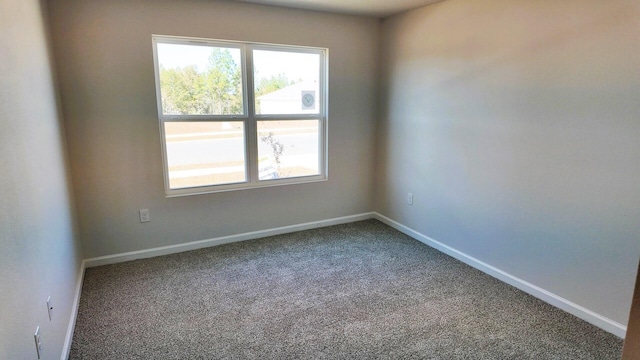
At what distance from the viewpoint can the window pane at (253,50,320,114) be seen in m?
3.56

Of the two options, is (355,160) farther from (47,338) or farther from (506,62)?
(47,338)

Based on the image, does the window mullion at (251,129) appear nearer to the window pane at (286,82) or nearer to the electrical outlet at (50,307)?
the window pane at (286,82)

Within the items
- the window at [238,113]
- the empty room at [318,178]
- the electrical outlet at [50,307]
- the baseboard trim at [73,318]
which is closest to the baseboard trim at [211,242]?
the empty room at [318,178]

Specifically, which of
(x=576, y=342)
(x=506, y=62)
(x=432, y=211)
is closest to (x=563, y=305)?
(x=576, y=342)

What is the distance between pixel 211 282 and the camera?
2879 millimetres

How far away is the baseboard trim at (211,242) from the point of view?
10.5 ft

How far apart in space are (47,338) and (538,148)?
3.15 metres

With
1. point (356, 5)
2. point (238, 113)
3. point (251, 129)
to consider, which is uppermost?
point (356, 5)

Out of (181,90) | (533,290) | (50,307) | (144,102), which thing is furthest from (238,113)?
(533,290)

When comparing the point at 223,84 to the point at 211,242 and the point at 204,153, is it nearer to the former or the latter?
the point at 204,153

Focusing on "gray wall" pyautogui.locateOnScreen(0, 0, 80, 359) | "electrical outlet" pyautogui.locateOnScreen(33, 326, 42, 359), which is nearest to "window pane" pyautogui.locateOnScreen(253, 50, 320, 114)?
"gray wall" pyautogui.locateOnScreen(0, 0, 80, 359)

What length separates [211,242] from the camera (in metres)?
3.59

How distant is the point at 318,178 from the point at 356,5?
1.83 metres

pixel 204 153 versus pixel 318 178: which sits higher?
pixel 204 153
